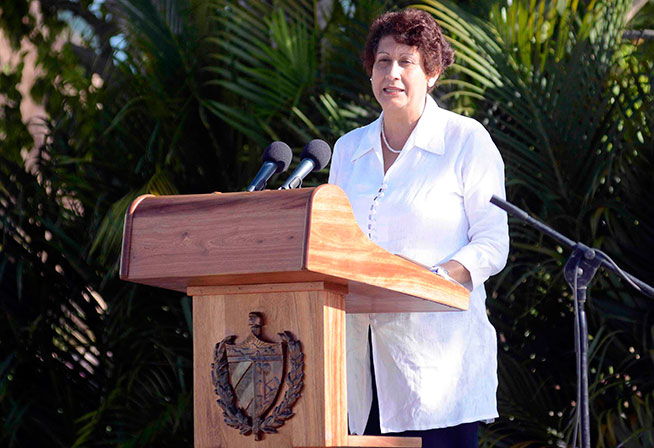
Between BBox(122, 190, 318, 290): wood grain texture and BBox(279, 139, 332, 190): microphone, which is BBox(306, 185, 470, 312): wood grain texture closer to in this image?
BBox(122, 190, 318, 290): wood grain texture

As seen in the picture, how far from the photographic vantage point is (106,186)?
5.26m

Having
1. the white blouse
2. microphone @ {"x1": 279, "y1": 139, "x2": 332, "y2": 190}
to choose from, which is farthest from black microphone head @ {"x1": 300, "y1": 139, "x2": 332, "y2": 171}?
the white blouse

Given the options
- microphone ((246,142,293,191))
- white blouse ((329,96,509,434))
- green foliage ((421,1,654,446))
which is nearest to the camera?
microphone ((246,142,293,191))

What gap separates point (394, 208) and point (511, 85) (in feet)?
7.26

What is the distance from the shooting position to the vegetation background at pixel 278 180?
4.39 m

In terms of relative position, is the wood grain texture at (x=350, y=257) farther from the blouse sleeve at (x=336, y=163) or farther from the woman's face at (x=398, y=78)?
the blouse sleeve at (x=336, y=163)

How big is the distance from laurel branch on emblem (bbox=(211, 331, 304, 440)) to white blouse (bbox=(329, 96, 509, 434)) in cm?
60

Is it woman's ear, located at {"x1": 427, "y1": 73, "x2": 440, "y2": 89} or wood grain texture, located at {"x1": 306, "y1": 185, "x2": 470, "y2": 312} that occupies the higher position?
woman's ear, located at {"x1": 427, "y1": 73, "x2": 440, "y2": 89}

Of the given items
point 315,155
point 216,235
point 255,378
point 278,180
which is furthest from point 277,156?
point 278,180

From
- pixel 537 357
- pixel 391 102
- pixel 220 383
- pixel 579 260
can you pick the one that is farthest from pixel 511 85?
pixel 220 383

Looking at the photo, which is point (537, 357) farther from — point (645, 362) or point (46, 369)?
point (46, 369)

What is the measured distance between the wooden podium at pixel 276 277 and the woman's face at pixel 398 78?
68 centimetres

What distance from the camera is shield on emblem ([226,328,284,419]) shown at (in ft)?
6.47

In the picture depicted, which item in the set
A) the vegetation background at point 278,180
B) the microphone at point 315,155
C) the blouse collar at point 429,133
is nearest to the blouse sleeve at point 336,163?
the blouse collar at point 429,133
